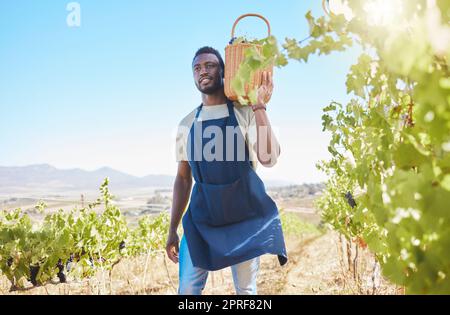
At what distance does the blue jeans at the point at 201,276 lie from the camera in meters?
2.05

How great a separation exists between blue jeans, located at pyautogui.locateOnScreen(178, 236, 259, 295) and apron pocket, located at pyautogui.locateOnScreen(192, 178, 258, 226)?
22 cm

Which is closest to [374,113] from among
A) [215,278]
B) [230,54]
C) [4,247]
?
[230,54]

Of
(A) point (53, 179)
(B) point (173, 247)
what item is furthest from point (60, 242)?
(A) point (53, 179)

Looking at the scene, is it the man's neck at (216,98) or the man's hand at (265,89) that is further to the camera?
the man's neck at (216,98)

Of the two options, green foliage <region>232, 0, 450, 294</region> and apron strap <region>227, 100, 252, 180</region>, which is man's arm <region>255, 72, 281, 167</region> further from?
green foliage <region>232, 0, 450, 294</region>

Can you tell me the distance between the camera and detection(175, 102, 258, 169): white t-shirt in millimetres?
2088

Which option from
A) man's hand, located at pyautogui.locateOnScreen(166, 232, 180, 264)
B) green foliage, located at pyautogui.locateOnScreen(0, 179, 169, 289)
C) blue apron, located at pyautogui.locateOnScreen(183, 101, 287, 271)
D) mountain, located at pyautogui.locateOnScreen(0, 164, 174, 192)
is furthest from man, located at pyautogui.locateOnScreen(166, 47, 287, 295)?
mountain, located at pyautogui.locateOnScreen(0, 164, 174, 192)

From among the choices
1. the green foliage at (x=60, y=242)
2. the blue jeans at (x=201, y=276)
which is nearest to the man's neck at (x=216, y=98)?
the blue jeans at (x=201, y=276)

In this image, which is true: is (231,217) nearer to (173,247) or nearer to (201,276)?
(201,276)

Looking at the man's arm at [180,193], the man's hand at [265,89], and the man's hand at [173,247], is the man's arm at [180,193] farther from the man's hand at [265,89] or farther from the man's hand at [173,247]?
the man's hand at [265,89]

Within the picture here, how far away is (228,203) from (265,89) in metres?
0.56

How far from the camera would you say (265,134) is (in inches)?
75.5
